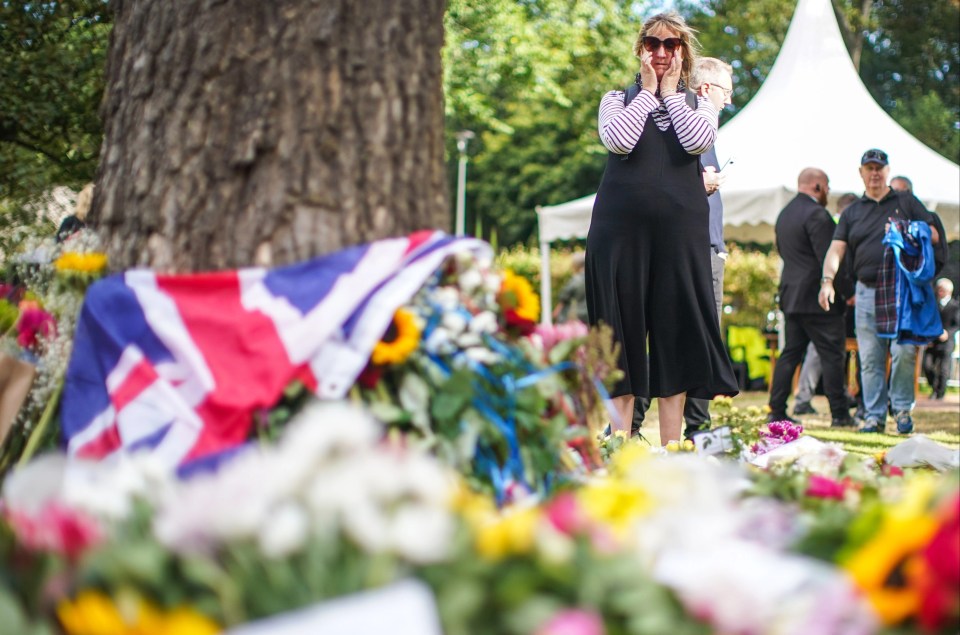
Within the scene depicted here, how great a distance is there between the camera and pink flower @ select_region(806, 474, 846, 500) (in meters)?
2.06

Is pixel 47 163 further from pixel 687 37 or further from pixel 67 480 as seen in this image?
pixel 67 480

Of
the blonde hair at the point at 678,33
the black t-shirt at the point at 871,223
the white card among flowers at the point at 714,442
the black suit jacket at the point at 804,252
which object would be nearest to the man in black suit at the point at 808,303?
the black suit jacket at the point at 804,252

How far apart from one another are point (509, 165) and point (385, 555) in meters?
35.5

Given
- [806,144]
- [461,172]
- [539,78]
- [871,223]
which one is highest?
[539,78]

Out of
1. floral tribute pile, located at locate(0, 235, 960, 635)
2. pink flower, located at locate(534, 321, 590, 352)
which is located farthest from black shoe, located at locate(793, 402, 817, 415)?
floral tribute pile, located at locate(0, 235, 960, 635)

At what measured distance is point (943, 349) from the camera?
1207 centimetres

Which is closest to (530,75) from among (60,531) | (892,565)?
(892,565)

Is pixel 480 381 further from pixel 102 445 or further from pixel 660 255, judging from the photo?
pixel 660 255

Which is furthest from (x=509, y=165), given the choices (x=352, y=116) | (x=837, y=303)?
(x=352, y=116)

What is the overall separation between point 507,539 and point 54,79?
14.9 ft

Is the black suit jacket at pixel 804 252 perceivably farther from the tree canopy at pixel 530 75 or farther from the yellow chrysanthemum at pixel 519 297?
the yellow chrysanthemum at pixel 519 297

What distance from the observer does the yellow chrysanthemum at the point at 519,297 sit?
221cm

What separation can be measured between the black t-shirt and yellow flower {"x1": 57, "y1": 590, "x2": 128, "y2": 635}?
22.4 feet

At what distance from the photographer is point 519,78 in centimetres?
2119
